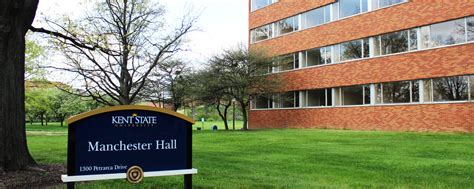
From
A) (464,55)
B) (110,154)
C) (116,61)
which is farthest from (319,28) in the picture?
(110,154)

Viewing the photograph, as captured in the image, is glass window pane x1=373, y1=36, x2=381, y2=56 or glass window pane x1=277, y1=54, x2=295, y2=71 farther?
glass window pane x1=277, y1=54, x2=295, y2=71

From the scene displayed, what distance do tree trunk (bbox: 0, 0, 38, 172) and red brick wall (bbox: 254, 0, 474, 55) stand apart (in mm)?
22404

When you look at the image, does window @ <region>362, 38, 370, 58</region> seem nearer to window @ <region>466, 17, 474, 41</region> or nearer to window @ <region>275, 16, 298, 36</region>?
window @ <region>466, 17, 474, 41</region>

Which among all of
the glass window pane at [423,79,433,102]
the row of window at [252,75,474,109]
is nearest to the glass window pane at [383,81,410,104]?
the row of window at [252,75,474,109]

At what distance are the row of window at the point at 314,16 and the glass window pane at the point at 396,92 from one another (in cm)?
505

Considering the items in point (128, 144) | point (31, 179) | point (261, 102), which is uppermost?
point (261, 102)

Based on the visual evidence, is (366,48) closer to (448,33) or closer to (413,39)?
(413,39)

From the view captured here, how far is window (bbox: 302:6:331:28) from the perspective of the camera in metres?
33.0

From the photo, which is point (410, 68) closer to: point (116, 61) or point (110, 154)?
point (116, 61)

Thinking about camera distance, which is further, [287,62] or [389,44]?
[287,62]

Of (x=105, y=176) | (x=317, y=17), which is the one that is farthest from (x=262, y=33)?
(x=105, y=176)

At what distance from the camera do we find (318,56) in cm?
3378

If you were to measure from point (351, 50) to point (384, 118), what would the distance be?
17.8ft

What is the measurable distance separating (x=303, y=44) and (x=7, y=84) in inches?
1111
